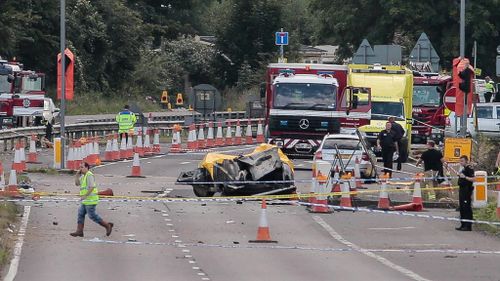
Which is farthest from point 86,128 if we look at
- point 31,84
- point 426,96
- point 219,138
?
point 426,96

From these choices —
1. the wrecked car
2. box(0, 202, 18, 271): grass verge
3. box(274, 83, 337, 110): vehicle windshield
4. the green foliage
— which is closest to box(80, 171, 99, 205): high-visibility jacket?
box(0, 202, 18, 271): grass verge

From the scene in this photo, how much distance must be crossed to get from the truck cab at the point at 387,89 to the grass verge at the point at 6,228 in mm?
19818

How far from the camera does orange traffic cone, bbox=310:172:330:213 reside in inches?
1118

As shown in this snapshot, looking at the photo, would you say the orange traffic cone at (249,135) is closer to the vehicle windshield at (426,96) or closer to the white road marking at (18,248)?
the vehicle windshield at (426,96)

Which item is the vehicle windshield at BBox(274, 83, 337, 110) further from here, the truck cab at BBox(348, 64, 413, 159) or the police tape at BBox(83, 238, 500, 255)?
the police tape at BBox(83, 238, 500, 255)

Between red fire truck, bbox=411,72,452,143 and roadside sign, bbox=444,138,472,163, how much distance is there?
1962cm

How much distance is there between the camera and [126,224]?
85.3 feet

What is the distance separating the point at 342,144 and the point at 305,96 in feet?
18.0

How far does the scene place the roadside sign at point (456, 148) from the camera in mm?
31355

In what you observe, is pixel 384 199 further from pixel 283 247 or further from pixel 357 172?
pixel 283 247

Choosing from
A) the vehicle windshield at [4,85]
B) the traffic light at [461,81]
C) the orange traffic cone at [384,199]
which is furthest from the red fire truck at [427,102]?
the orange traffic cone at [384,199]

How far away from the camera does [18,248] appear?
21.9 meters

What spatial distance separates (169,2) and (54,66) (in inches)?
908

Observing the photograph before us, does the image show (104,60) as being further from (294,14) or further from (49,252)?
(49,252)
